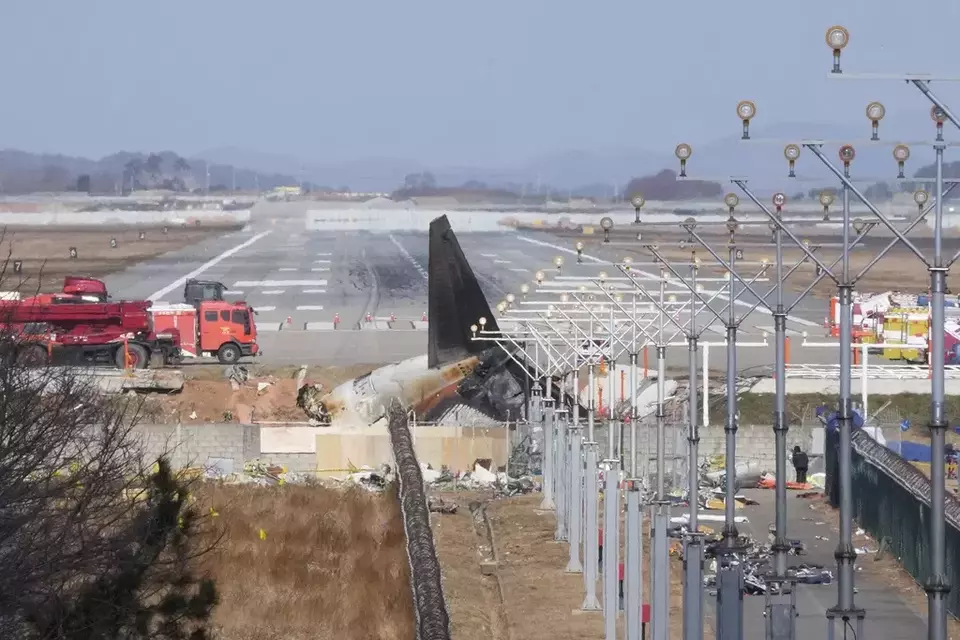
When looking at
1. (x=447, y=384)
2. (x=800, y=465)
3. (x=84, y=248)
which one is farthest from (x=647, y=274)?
(x=84, y=248)

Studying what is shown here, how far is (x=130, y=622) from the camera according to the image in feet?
70.5

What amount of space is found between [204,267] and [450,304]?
2463 inches

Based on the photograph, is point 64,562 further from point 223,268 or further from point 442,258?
point 223,268

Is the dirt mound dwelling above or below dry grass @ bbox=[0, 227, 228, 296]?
below

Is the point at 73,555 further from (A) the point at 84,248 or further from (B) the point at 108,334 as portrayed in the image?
(A) the point at 84,248

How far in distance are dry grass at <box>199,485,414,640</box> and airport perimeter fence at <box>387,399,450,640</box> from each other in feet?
2.74

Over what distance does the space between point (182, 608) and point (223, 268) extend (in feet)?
313

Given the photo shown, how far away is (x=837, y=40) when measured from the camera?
17328 millimetres

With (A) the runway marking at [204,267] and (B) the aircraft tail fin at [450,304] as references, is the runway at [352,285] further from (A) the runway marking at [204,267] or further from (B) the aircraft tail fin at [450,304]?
(B) the aircraft tail fin at [450,304]

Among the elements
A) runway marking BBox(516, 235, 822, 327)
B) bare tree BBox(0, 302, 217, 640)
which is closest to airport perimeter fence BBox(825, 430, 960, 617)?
runway marking BBox(516, 235, 822, 327)

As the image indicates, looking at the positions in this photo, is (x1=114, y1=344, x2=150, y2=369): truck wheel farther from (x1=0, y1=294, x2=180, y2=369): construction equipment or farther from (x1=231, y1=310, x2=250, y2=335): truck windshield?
(x1=231, y1=310, x2=250, y2=335): truck windshield

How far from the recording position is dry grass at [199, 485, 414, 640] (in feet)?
99.5

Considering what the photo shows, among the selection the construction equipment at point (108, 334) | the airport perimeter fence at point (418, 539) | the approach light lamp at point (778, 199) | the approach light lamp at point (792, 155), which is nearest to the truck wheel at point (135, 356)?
the construction equipment at point (108, 334)

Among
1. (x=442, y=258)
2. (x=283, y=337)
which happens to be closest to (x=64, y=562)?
(x=442, y=258)
